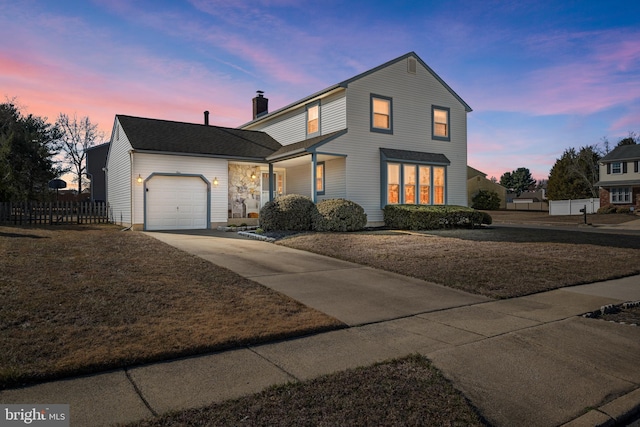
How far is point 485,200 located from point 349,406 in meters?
47.8

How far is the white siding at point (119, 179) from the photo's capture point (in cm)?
1783

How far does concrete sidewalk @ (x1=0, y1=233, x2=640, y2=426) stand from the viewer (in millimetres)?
2998

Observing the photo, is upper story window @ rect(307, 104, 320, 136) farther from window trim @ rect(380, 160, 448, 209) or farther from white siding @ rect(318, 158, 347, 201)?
window trim @ rect(380, 160, 448, 209)

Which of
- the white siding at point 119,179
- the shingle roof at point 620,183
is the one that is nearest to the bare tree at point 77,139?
the white siding at point 119,179

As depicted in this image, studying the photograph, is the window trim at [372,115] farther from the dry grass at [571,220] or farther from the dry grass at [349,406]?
the dry grass at [349,406]

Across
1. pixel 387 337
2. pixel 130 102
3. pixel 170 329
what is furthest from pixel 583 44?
pixel 130 102

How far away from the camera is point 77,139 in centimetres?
4584

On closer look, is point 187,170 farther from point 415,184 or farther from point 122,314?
point 122,314

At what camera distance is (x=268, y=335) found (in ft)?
14.5

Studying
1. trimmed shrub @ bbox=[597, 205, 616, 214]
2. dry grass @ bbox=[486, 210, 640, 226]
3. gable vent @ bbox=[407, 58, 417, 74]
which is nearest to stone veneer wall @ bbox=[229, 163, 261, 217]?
gable vent @ bbox=[407, 58, 417, 74]

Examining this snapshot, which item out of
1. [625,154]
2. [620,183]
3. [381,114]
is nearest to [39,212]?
[381,114]

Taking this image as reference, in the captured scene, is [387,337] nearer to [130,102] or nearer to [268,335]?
[268,335]

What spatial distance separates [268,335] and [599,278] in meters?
7.54

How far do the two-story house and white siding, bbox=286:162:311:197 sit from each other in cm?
5
